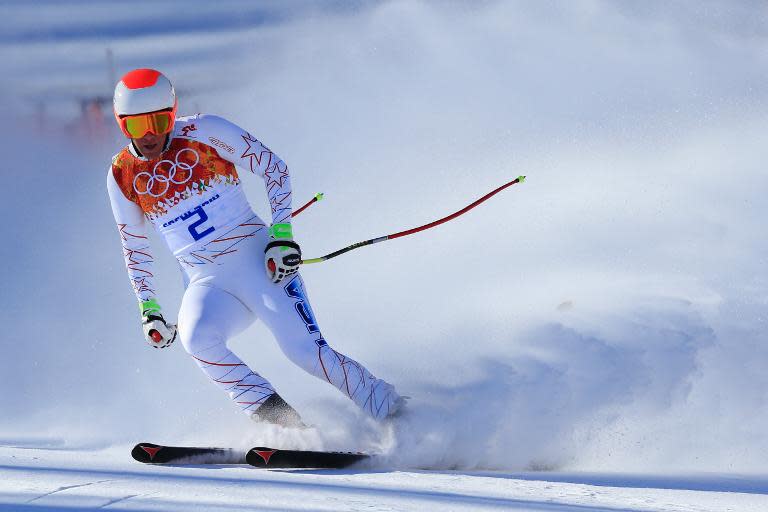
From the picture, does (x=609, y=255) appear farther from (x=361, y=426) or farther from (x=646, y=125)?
(x=361, y=426)

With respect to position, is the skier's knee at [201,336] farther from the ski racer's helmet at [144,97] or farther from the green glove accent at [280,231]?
the ski racer's helmet at [144,97]

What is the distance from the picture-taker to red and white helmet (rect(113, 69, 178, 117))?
4.04m

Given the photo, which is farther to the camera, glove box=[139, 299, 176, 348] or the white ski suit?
glove box=[139, 299, 176, 348]

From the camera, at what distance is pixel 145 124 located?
13.3 feet

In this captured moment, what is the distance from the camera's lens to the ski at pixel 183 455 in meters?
3.90

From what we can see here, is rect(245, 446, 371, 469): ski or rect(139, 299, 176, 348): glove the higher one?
rect(139, 299, 176, 348): glove

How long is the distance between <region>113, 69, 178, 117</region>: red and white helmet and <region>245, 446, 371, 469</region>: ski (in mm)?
1257

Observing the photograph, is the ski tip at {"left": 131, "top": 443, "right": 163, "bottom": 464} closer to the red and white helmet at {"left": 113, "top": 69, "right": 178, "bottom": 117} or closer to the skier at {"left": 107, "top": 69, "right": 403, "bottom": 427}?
→ the skier at {"left": 107, "top": 69, "right": 403, "bottom": 427}

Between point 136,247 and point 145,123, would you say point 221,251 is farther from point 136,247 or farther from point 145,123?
point 145,123

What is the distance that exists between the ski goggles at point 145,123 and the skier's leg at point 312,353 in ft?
2.29

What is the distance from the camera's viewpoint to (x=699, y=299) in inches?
220

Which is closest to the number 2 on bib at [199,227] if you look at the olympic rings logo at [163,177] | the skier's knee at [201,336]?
the olympic rings logo at [163,177]

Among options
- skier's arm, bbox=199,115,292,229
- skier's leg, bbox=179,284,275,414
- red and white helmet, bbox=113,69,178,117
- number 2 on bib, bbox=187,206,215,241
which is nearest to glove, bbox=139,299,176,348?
skier's leg, bbox=179,284,275,414

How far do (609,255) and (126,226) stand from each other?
3360mm
